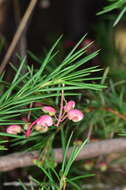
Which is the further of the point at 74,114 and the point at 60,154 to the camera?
the point at 60,154

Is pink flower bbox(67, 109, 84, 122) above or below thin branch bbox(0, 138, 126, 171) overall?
above

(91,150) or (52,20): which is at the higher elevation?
(52,20)

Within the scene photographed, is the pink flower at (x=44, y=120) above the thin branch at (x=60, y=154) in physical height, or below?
above

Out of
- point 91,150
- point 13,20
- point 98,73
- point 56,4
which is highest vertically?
point 56,4

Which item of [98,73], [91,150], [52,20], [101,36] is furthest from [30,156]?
[52,20]

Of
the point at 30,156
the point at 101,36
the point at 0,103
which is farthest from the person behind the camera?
the point at 101,36

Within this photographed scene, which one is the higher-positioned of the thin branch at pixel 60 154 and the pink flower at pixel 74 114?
the pink flower at pixel 74 114

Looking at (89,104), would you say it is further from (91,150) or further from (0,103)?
(0,103)

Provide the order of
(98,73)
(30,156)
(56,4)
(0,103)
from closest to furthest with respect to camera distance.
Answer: (0,103) < (30,156) < (98,73) < (56,4)
